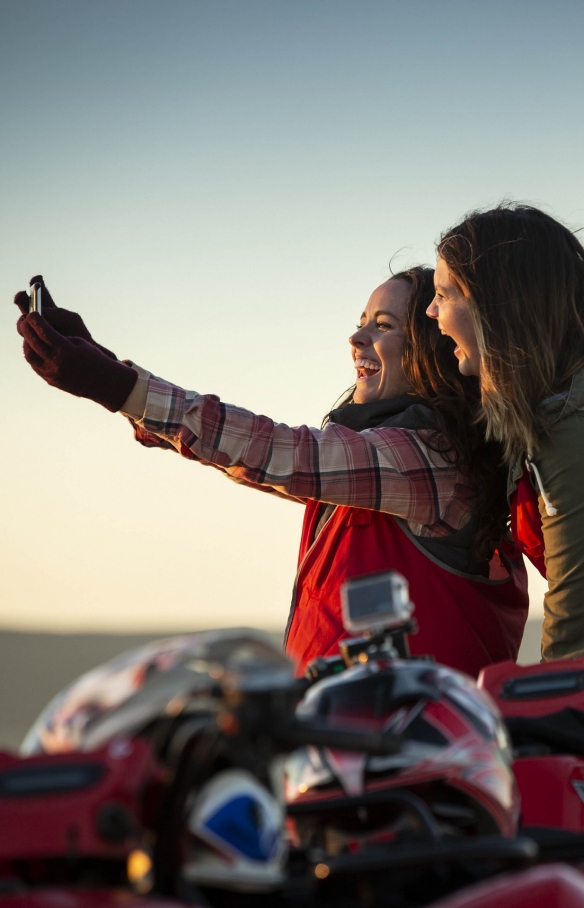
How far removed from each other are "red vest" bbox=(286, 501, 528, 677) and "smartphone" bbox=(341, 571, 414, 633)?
161 centimetres

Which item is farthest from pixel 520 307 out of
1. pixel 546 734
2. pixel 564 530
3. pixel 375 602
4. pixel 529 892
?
pixel 529 892

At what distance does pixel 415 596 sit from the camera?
3.68 meters

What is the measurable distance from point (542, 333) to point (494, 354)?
175mm

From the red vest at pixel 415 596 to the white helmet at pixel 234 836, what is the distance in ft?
7.12

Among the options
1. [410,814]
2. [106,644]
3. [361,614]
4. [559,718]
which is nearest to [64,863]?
[410,814]

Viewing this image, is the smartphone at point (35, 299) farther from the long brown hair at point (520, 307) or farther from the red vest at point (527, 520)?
the red vest at point (527, 520)

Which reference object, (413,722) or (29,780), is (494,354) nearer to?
(413,722)

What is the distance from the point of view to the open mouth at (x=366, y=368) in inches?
173

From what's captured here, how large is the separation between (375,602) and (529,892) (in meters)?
0.58

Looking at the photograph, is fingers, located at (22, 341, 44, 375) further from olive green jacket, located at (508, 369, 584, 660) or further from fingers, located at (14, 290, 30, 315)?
olive green jacket, located at (508, 369, 584, 660)

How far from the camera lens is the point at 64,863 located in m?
1.30

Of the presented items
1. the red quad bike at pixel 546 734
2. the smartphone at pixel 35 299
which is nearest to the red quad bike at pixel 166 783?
the red quad bike at pixel 546 734

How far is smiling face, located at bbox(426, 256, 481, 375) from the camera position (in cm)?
375

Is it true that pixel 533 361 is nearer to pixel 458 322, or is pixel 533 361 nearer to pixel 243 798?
pixel 458 322
